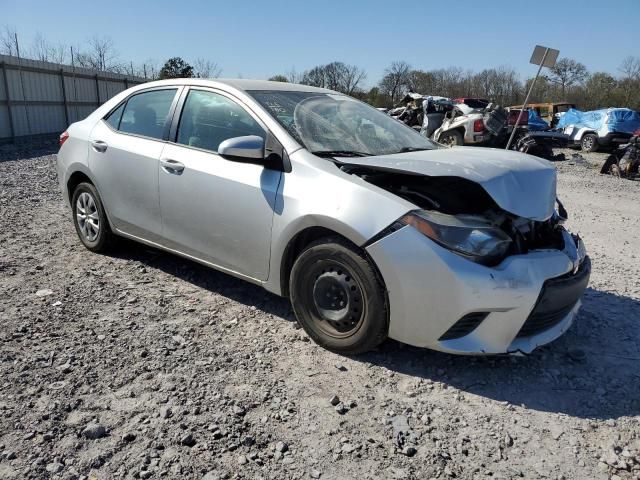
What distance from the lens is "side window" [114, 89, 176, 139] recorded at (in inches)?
164

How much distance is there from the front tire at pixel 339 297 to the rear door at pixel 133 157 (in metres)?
1.49

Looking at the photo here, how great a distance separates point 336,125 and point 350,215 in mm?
1104

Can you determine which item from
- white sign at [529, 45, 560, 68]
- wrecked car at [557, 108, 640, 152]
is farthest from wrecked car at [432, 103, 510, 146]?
wrecked car at [557, 108, 640, 152]

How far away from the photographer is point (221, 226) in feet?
11.8

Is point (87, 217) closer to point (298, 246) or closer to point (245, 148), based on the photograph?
point (245, 148)

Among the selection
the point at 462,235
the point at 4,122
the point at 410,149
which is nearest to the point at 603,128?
the point at 410,149

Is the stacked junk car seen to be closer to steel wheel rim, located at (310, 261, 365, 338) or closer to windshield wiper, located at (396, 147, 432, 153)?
windshield wiper, located at (396, 147, 432, 153)

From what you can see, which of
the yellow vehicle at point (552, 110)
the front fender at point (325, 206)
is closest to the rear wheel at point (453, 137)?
the yellow vehicle at point (552, 110)

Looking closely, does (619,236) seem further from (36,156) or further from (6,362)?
(36,156)

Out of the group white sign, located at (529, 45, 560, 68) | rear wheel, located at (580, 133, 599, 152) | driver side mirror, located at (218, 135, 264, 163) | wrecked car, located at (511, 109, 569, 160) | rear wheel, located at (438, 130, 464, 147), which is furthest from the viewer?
rear wheel, located at (580, 133, 599, 152)

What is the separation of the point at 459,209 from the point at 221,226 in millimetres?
1600

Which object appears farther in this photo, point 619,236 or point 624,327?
point 619,236

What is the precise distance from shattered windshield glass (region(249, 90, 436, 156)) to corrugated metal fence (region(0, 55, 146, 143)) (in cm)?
1575

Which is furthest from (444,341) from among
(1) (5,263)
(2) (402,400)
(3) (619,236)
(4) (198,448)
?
(3) (619,236)
